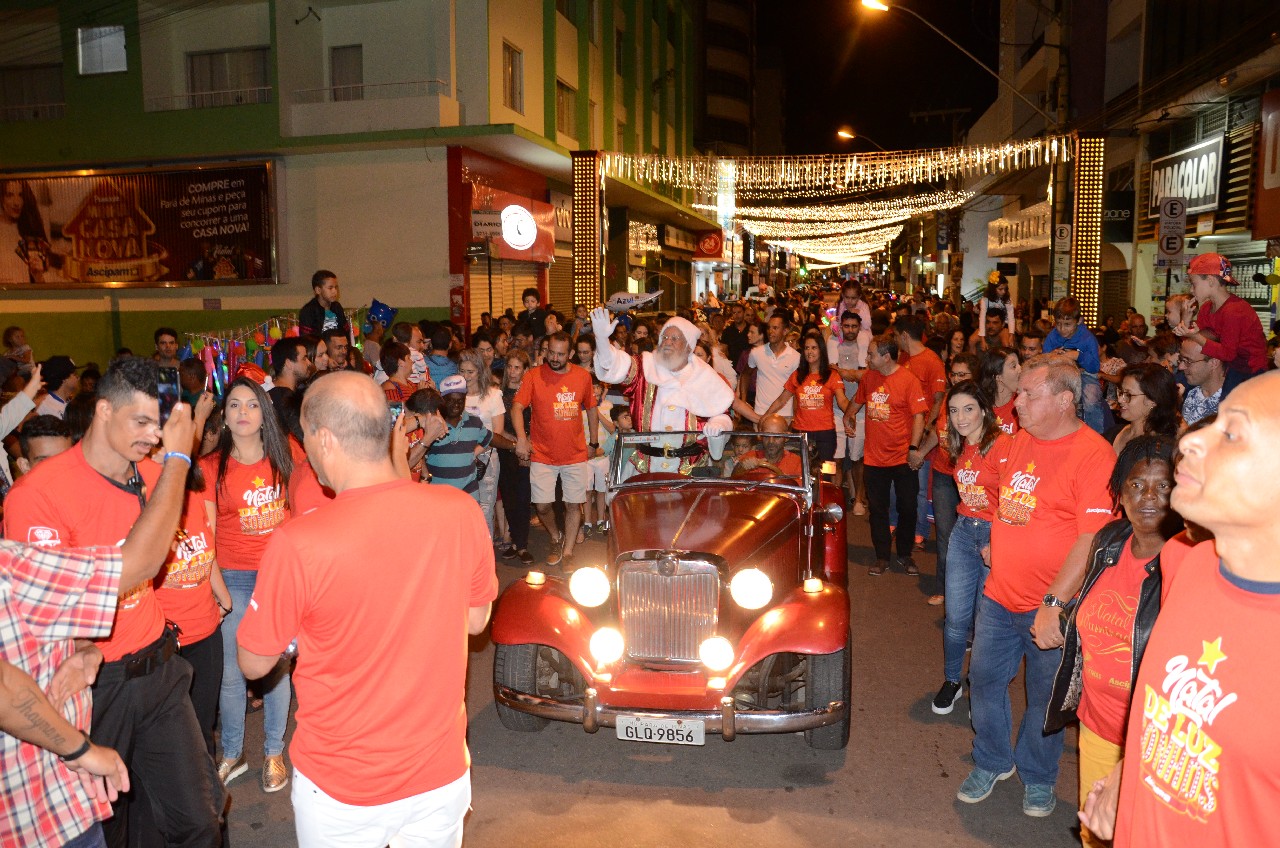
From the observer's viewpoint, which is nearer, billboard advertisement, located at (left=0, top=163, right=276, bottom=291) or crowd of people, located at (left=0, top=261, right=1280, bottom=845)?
crowd of people, located at (left=0, top=261, right=1280, bottom=845)

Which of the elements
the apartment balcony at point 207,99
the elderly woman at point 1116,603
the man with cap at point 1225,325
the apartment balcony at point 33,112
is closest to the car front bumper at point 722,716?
the elderly woman at point 1116,603

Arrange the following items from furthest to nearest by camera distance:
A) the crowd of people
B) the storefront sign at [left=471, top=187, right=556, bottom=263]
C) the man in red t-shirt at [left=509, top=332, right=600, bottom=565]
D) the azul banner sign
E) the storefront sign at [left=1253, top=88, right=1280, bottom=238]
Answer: the storefront sign at [left=471, top=187, right=556, bottom=263]
the azul banner sign
the storefront sign at [left=1253, top=88, right=1280, bottom=238]
the man in red t-shirt at [left=509, top=332, right=600, bottom=565]
the crowd of people

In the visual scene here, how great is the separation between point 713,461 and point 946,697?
226 centimetres

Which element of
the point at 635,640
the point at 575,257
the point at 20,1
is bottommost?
the point at 635,640

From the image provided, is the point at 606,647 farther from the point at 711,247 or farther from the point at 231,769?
the point at 711,247

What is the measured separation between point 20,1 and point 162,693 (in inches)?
915

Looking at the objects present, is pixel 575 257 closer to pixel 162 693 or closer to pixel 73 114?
pixel 73 114

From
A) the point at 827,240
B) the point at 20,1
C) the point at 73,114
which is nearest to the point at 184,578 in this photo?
the point at 73,114

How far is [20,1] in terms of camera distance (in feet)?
68.2

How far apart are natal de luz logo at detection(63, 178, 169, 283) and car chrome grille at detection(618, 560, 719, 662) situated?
18571mm

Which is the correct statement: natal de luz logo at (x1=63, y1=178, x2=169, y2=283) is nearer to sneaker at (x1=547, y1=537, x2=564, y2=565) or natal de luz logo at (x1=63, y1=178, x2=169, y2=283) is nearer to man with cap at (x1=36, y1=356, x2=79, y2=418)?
man with cap at (x1=36, y1=356, x2=79, y2=418)

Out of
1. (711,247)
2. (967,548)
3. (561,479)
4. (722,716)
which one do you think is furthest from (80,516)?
(711,247)

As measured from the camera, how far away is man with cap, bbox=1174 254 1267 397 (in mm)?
8000

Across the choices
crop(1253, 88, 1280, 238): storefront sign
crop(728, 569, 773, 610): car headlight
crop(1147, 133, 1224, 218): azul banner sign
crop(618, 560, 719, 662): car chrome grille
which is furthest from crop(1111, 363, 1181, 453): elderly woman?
crop(1147, 133, 1224, 218): azul banner sign
